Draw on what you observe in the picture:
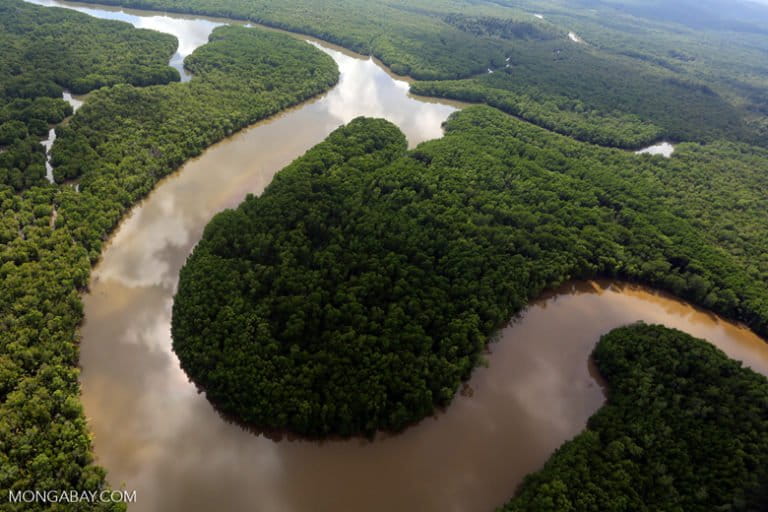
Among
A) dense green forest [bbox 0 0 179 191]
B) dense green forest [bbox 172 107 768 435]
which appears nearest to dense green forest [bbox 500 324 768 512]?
dense green forest [bbox 172 107 768 435]

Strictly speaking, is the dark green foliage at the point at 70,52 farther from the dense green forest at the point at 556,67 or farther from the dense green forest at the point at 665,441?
the dense green forest at the point at 665,441

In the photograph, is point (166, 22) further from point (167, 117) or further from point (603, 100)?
point (603, 100)

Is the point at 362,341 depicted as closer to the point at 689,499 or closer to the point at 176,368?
the point at 176,368

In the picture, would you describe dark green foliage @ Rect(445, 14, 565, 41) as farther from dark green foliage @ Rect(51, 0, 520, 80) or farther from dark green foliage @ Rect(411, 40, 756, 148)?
dark green foliage @ Rect(411, 40, 756, 148)

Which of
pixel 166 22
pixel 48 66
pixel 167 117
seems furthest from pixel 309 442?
pixel 166 22

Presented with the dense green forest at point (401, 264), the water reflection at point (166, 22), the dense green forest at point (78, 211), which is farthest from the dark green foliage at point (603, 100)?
the water reflection at point (166, 22)

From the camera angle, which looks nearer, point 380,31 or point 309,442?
point 309,442
